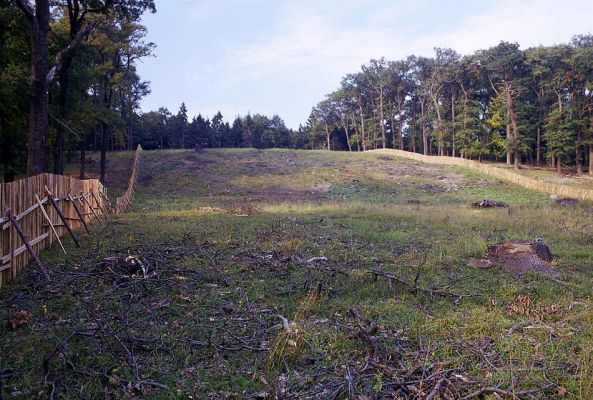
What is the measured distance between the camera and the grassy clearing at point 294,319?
3896 mm

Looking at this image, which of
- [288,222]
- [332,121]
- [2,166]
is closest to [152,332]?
[288,222]

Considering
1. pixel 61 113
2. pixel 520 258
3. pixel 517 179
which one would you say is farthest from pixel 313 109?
pixel 520 258

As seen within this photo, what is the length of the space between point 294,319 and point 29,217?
6.31m

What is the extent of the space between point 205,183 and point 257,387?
30.0 m

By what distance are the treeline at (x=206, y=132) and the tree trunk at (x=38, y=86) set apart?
53897mm

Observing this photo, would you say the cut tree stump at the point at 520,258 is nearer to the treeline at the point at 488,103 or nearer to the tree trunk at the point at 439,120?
the treeline at the point at 488,103

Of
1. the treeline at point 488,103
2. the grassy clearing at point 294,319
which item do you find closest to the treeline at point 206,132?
the treeline at point 488,103

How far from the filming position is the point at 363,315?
18.6 feet

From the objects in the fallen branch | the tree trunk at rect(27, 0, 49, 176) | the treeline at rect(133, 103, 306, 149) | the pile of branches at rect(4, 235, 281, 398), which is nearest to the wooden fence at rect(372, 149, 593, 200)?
the fallen branch

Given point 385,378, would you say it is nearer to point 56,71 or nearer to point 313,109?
point 56,71

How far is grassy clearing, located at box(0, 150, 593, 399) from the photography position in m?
3.90

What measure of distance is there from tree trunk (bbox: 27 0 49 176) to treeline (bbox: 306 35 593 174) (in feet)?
152

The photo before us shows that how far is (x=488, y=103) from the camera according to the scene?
5619 centimetres

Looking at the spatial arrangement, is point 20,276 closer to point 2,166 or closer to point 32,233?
point 32,233
